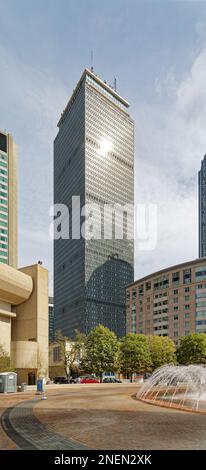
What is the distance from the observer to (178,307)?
132250 millimetres

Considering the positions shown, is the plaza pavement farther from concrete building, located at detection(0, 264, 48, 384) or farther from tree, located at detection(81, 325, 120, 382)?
tree, located at detection(81, 325, 120, 382)

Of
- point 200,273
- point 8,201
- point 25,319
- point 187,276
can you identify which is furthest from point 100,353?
point 187,276

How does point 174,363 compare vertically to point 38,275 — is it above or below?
below

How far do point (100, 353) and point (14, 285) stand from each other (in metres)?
18.8

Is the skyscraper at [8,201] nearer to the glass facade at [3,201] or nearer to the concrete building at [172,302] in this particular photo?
the glass facade at [3,201]

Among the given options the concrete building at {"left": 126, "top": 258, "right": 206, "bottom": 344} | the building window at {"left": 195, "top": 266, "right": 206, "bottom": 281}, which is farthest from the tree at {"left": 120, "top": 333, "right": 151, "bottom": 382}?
the building window at {"left": 195, "top": 266, "right": 206, "bottom": 281}

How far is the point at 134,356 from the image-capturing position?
79500 millimetres

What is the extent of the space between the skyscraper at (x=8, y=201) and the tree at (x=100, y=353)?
47863mm

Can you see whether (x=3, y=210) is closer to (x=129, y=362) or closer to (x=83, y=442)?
(x=129, y=362)

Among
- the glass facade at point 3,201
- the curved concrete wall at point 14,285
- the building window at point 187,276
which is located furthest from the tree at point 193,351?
the glass facade at point 3,201

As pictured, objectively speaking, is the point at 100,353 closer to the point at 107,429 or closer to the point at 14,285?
the point at 14,285

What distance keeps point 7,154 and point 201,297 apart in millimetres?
69946

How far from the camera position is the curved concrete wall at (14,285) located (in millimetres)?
67750
